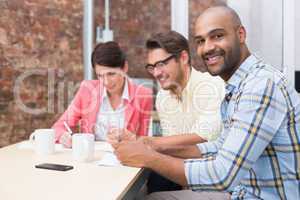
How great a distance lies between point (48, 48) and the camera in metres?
2.99

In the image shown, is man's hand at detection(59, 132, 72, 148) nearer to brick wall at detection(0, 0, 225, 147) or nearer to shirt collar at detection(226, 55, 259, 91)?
shirt collar at detection(226, 55, 259, 91)

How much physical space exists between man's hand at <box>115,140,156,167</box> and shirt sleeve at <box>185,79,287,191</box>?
0.81ft

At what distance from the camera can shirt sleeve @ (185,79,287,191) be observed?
1.03 m

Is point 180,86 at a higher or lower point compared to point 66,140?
higher

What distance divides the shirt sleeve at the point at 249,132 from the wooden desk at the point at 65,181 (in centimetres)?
29

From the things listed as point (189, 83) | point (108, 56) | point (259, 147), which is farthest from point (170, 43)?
point (259, 147)

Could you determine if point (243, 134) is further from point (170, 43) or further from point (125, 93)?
point (125, 93)

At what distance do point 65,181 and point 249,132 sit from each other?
592 mm

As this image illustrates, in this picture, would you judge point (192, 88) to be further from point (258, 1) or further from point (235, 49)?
point (258, 1)

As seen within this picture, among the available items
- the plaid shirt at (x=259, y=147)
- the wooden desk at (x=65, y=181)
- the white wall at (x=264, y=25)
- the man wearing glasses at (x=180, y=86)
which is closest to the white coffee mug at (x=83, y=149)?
the wooden desk at (x=65, y=181)

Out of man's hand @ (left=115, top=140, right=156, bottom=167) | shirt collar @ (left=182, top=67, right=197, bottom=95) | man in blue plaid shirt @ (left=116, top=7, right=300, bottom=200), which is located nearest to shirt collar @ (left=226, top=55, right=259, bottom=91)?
man in blue plaid shirt @ (left=116, top=7, right=300, bottom=200)

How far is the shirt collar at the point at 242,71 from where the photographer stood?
122cm

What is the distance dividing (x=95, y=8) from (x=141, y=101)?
4.58 feet

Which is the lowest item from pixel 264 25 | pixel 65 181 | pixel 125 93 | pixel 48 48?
pixel 65 181
